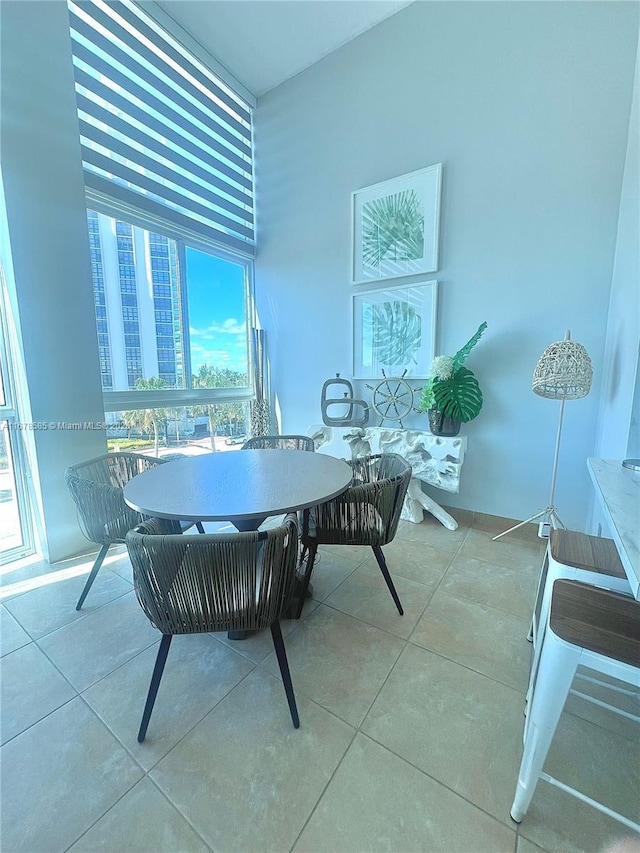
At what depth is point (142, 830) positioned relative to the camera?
83 centimetres

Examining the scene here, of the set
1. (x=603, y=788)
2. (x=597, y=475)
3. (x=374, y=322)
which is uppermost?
(x=374, y=322)

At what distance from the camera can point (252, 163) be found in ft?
11.1

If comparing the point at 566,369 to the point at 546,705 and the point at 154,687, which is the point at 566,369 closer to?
the point at 546,705

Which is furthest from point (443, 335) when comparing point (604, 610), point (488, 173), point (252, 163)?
point (252, 163)

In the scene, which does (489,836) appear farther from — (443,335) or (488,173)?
(488,173)

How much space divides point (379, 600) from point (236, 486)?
39.0 inches

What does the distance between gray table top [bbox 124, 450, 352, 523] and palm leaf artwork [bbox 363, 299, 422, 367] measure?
1337mm

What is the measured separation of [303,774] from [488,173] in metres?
3.30

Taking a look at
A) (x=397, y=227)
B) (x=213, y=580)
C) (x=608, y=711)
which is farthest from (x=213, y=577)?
(x=397, y=227)

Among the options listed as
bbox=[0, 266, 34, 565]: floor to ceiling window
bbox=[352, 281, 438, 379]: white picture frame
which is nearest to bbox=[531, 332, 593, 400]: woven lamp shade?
bbox=[352, 281, 438, 379]: white picture frame

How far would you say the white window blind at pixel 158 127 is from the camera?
2.23 meters

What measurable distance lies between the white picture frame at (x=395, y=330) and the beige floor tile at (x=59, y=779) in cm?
260

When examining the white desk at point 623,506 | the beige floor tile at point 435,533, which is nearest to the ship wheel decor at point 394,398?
the beige floor tile at point 435,533

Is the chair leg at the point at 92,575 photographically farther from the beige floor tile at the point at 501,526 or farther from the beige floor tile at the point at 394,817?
the beige floor tile at the point at 501,526
